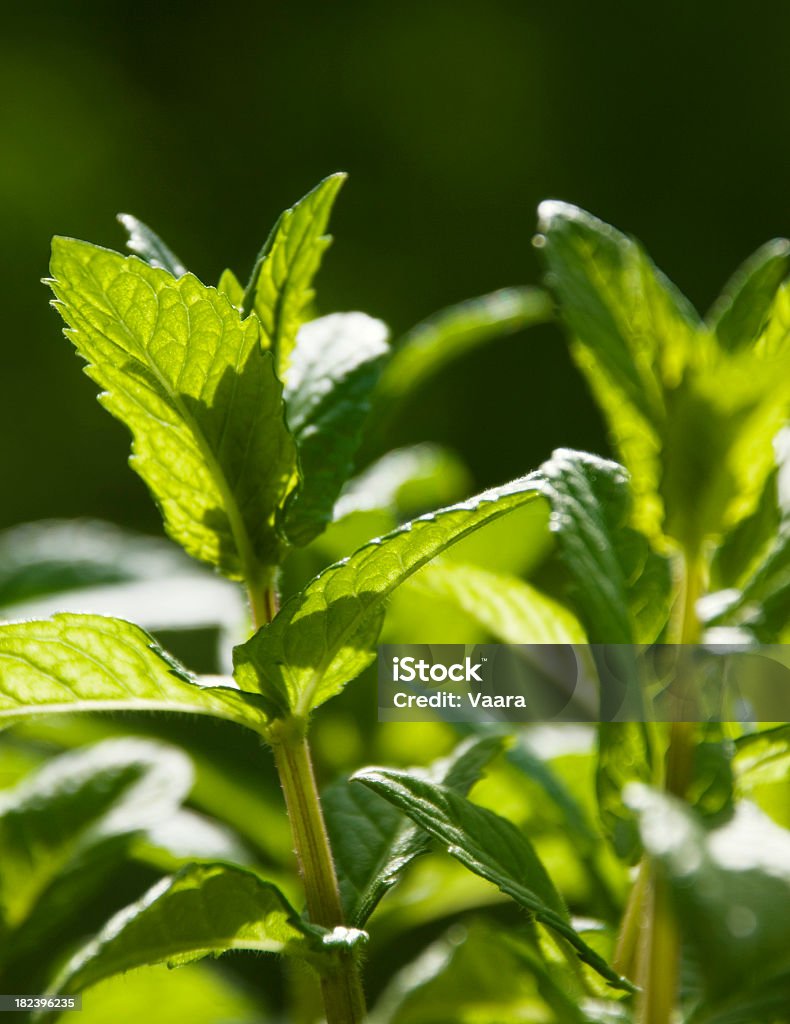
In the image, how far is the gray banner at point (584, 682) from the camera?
16.4 inches

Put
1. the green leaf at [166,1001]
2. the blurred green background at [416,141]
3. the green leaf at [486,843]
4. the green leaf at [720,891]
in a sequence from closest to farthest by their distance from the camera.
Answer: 1. the green leaf at [720,891]
2. the green leaf at [486,843]
3. the green leaf at [166,1001]
4. the blurred green background at [416,141]

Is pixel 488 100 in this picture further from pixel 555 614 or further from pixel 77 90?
pixel 555 614

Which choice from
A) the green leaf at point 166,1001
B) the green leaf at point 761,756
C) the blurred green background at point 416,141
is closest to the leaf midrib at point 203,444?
the green leaf at point 761,756

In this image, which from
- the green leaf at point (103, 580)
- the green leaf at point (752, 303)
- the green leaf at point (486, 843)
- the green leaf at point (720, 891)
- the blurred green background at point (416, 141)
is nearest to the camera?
the green leaf at point (720, 891)

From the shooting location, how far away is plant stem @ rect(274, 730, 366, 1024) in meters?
0.41

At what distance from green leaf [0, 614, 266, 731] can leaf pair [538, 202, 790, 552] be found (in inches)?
7.1

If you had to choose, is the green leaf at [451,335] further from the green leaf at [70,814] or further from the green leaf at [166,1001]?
the green leaf at [166,1001]

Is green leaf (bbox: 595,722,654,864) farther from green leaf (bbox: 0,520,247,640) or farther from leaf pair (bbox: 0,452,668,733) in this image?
green leaf (bbox: 0,520,247,640)

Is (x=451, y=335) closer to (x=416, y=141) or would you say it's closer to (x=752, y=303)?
(x=752, y=303)

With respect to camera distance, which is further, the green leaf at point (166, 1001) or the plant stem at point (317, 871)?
the green leaf at point (166, 1001)

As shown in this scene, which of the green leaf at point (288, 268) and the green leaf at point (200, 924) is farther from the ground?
the green leaf at point (288, 268)

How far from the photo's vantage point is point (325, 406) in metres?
0.47

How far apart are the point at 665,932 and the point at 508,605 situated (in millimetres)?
173

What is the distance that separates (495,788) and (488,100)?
79.5 inches
